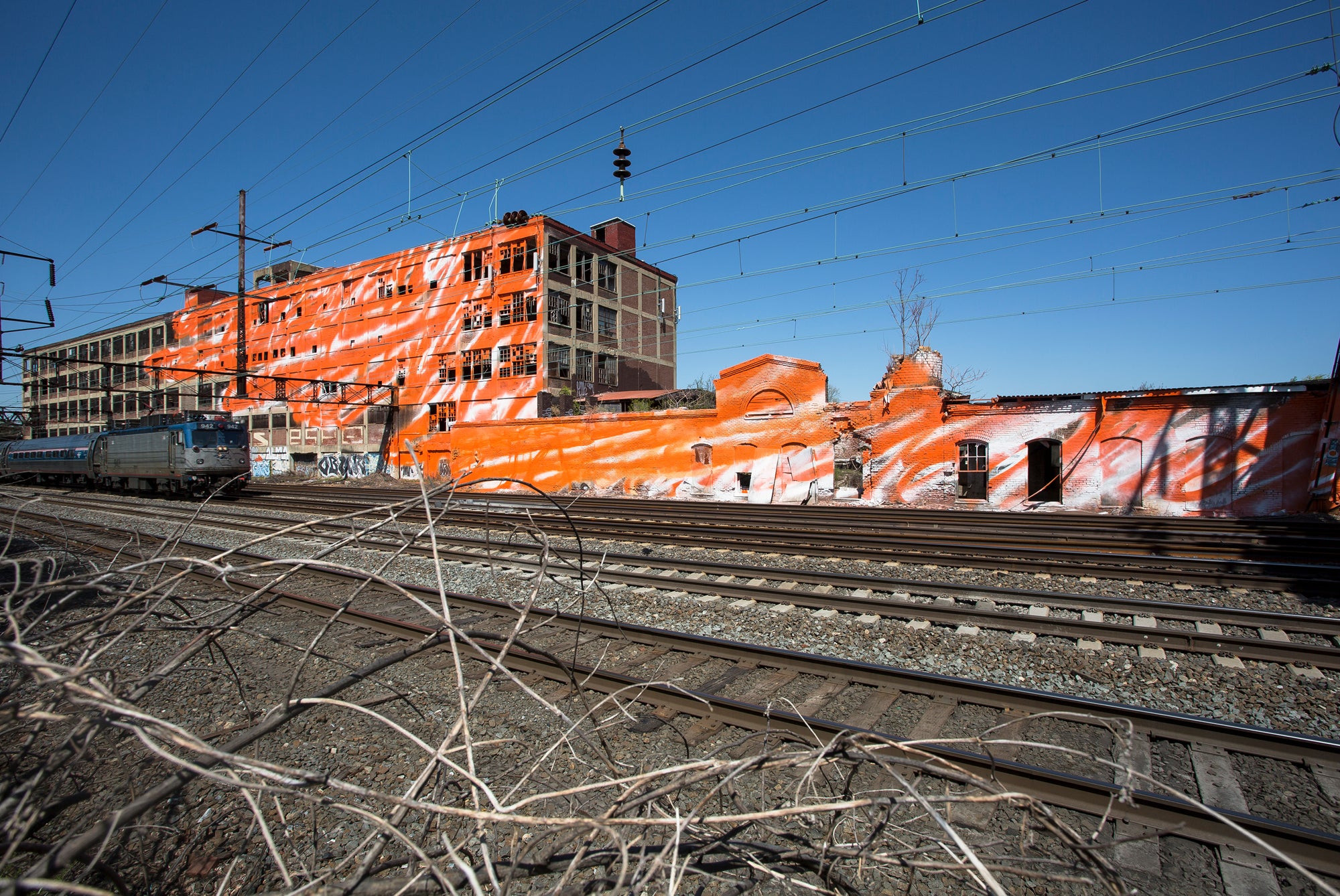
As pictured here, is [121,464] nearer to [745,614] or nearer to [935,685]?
[745,614]

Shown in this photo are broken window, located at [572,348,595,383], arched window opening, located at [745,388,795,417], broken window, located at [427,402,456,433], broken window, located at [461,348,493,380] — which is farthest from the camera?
broken window, located at [572,348,595,383]

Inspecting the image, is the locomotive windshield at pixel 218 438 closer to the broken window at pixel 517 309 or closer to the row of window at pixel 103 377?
the broken window at pixel 517 309

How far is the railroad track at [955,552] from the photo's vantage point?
372 inches

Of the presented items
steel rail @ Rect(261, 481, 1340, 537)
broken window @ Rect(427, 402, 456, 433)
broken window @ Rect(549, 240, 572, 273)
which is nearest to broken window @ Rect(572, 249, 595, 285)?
broken window @ Rect(549, 240, 572, 273)

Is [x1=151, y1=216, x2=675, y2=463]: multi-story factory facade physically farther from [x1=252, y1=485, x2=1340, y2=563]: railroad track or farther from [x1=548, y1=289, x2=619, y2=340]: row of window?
[x1=252, y1=485, x2=1340, y2=563]: railroad track

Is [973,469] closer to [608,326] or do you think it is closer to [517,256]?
[608,326]

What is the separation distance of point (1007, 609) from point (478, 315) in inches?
1398

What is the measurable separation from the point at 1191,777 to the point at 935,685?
5.59ft

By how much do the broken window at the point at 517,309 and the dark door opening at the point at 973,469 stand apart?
24578mm

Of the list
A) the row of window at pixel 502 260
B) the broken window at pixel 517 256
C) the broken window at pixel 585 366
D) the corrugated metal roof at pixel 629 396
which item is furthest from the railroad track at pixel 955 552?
the row of window at pixel 502 260

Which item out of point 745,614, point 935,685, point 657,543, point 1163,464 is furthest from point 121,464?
point 1163,464

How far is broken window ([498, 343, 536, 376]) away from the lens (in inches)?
1425

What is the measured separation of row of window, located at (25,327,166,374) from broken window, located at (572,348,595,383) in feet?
161

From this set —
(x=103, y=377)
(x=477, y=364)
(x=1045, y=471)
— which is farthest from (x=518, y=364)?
(x=103, y=377)
